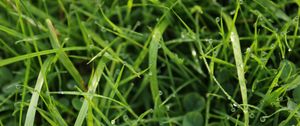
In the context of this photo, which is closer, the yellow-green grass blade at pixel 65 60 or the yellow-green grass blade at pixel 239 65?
the yellow-green grass blade at pixel 239 65

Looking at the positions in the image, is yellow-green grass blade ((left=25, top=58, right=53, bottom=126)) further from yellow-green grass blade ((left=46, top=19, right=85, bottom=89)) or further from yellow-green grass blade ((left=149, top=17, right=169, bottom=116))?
yellow-green grass blade ((left=149, top=17, right=169, bottom=116))

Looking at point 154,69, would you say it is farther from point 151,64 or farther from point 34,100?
point 34,100

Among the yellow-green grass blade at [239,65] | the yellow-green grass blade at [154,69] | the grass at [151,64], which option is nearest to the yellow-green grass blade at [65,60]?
the grass at [151,64]

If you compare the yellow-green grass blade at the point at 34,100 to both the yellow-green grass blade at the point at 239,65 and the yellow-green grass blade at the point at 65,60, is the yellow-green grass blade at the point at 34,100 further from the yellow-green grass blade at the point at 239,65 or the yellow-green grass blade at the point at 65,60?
the yellow-green grass blade at the point at 239,65

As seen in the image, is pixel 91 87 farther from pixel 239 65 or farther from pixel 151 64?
pixel 239 65

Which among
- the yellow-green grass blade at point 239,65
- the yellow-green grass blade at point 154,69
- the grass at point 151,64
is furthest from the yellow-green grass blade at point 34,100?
the yellow-green grass blade at point 239,65

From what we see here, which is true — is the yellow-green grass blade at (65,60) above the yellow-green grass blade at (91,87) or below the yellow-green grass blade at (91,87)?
above

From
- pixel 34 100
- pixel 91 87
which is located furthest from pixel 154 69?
pixel 34 100

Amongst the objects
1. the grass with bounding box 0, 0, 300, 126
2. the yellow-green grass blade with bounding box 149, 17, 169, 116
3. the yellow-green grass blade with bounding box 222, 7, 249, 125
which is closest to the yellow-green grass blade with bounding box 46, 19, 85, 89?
the grass with bounding box 0, 0, 300, 126

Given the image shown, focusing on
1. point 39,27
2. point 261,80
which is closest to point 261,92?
point 261,80

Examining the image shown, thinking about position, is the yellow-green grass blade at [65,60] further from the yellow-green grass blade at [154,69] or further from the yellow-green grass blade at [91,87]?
the yellow-green grass blade at [154,69]
